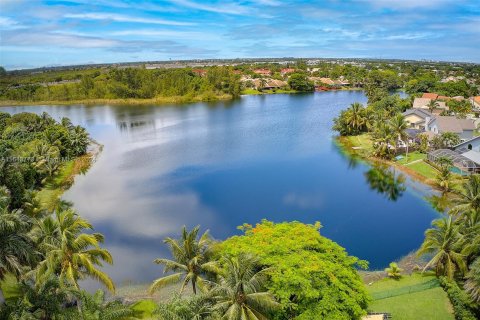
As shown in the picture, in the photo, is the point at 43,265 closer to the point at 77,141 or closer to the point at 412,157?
the point at 77,141

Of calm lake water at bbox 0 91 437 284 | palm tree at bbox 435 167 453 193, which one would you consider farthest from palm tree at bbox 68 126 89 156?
palm tree at bbox 435 167 453 193

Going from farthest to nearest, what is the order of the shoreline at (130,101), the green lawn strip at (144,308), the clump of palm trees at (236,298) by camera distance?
the shoreline at (130,101), the green lawn strip at (144,308), the clump of palm trees at (236,298)

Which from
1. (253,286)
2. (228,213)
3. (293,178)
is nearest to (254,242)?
(253,286)

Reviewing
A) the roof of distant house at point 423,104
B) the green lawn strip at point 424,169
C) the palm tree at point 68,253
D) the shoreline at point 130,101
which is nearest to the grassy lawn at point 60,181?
the palm tree at point 68,253

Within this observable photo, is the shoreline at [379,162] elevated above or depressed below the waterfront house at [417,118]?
below

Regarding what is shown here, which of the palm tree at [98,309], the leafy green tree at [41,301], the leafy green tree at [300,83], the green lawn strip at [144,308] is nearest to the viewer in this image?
the leafy green tree at [41,301]

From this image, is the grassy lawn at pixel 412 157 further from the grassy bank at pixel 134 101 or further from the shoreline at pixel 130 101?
the grassy bank at pixel 134 101

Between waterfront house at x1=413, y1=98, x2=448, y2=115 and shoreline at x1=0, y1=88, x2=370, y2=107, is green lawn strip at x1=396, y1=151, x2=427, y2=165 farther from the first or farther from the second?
shoreline at x1=0, y1=88, x2=370, y2=107

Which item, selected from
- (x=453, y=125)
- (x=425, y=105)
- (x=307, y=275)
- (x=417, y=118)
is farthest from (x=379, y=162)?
(x=425, y=105)
